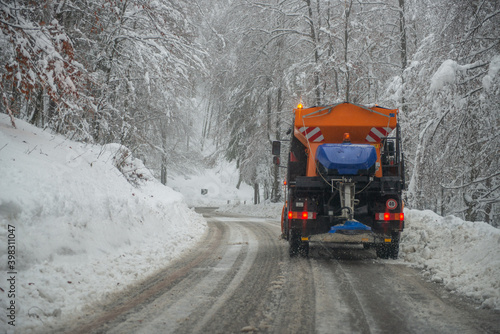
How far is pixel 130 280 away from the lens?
503cm

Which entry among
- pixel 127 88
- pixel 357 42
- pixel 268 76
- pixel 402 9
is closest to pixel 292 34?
pixel 268 76

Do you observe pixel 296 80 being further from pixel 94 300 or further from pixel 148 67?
pixel 94 300

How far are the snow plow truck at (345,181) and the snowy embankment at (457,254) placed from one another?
75 centimetres

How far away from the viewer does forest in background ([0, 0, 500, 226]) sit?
22.7 ft

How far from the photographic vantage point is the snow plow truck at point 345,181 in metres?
6.40

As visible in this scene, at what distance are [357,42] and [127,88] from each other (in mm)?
10427

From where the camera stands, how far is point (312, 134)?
289 inches

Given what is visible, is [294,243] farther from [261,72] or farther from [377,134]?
[261,72]

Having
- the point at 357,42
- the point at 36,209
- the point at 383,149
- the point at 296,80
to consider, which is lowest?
the point at 36,209

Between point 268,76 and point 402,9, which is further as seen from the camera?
point 268,76

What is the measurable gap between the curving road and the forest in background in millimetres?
3489

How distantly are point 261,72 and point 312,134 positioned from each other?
48.0ft

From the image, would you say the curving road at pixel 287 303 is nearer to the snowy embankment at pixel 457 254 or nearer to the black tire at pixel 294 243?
the snowy embankment at pixel 457 254

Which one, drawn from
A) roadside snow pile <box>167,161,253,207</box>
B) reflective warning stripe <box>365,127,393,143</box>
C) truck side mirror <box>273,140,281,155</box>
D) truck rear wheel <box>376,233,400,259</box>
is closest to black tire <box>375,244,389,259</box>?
truck rear wheel <box>376,233,400,259</box>
